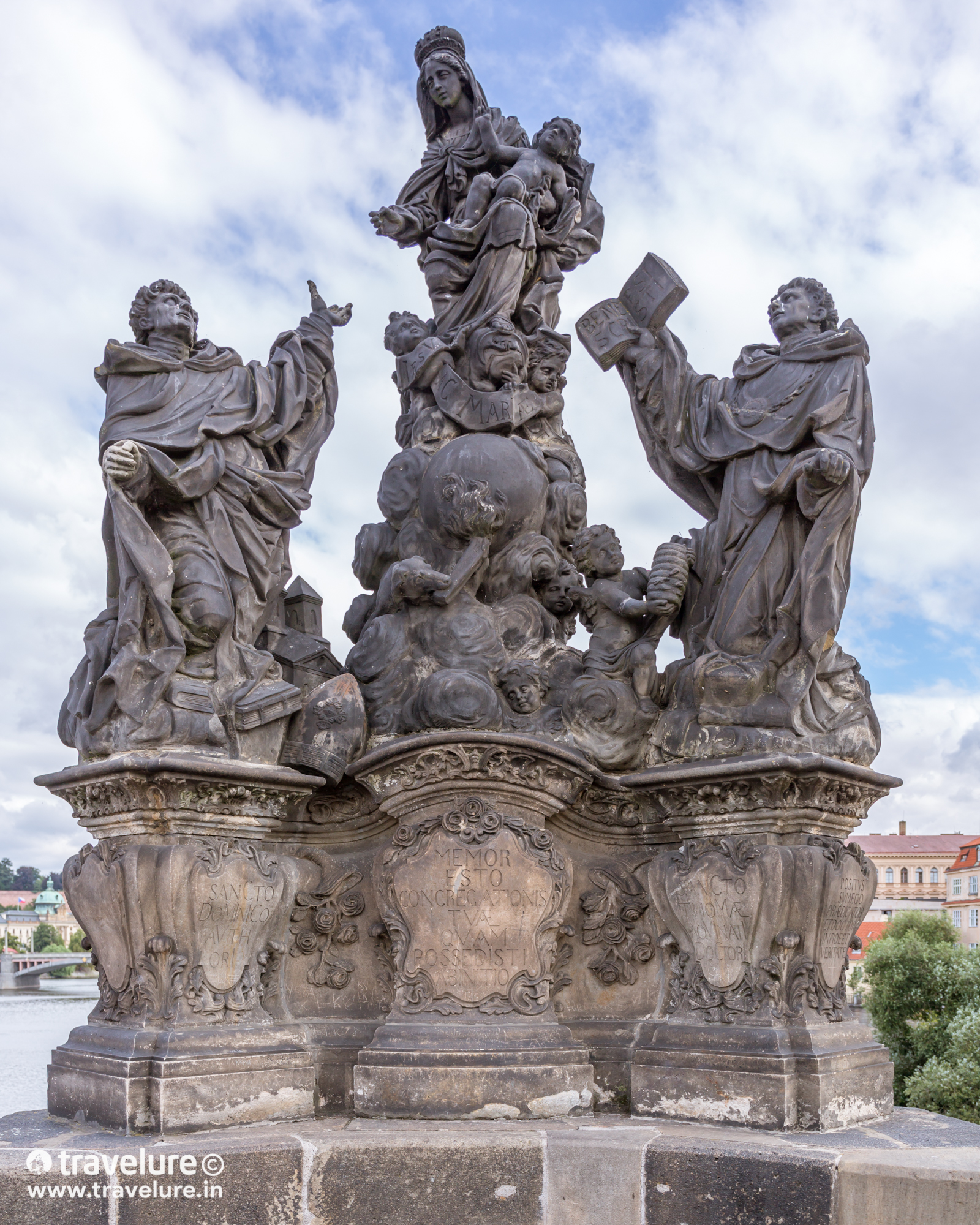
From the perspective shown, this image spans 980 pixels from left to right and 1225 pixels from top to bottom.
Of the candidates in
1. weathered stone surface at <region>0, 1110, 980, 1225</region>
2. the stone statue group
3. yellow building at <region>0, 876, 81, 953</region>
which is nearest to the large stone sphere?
the stone statue group

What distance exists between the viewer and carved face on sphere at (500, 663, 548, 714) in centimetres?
711

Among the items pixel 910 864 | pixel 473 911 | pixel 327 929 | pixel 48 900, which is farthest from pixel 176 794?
pixel 48 900

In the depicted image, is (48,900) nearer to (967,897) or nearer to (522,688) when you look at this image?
(967,897)

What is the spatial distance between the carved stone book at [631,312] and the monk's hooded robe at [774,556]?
56cm

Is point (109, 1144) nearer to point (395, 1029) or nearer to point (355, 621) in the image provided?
point (395, 1029)

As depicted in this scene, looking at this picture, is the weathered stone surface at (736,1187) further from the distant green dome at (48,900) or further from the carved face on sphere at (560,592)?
the distant green dome at (48,900)

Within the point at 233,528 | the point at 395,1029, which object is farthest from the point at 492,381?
the point at 395,1029

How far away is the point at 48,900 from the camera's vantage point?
166 ft

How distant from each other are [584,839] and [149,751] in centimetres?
247

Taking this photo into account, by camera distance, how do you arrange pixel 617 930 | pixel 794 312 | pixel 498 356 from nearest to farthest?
pixel 617 930
pixel 794 312
pixel 498 356

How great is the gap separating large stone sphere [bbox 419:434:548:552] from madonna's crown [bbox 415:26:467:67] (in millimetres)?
3493

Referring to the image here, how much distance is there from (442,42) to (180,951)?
680 cm

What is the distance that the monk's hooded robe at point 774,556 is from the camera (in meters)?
6.75

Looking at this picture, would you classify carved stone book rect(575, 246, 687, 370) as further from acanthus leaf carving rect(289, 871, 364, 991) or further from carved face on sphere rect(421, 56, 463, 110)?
acanthus leaf carving rect(289, 871, 364, 991)
